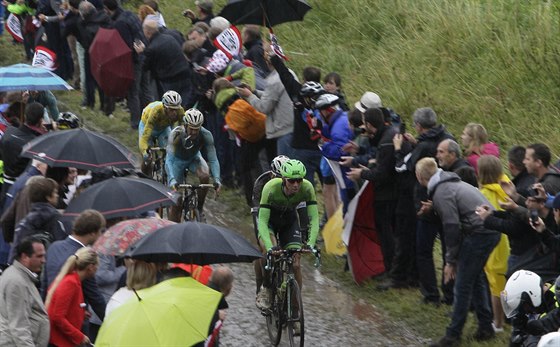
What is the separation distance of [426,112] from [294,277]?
2.54 metres

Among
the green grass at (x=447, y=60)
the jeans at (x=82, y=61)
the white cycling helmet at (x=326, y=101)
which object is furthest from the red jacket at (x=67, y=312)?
the jeans at (x=82, y=61)

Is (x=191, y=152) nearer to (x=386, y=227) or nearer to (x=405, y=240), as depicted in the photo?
(x=386, y=227)

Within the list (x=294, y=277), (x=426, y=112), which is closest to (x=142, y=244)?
(x=294, y=277)

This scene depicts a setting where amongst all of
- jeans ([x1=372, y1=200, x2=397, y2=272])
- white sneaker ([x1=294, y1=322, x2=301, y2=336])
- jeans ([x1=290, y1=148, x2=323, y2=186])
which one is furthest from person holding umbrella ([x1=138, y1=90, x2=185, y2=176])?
white sneaker ([x1=294, y1=322, x2=301, y2=336])

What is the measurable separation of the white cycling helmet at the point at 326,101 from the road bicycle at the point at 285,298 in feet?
9.73

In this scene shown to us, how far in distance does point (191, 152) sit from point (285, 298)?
3.97 metres

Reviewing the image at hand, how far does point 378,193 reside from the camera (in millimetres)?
14969

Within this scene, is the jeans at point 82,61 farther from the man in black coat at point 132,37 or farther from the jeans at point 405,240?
the jeans at point 405,240

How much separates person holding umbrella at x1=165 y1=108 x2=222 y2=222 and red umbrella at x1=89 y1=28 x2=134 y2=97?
5.60m

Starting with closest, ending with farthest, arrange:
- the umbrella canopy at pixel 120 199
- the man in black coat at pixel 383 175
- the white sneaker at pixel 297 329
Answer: the umbrella canopy at pixel 120 199 → the white sneaker at pixel 297 329 → the man in black coat at pixel 383 175

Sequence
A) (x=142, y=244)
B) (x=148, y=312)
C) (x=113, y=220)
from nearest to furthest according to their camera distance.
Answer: (x=148, y=312) → (x=142, y=244) → (x=113, y=220)

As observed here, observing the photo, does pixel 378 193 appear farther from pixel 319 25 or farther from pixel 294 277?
pixel 319 25

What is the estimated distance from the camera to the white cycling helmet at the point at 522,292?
10.1 m

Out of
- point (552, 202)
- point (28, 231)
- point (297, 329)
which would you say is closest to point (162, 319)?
point (28, 231)
